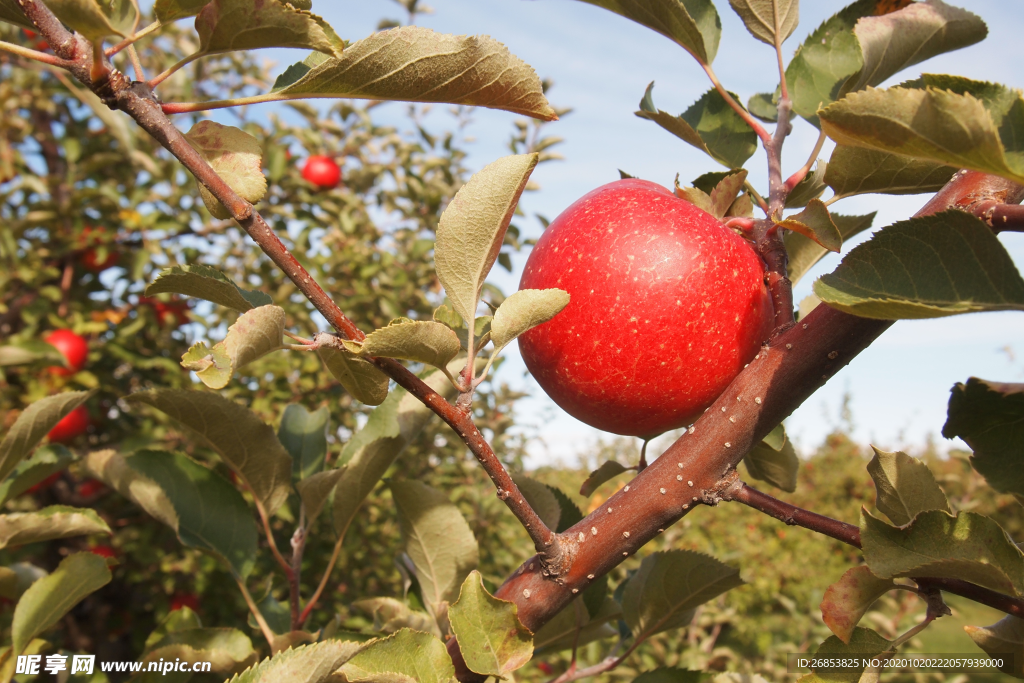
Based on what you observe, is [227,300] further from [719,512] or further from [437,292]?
[719,512]

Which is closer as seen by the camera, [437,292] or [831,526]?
[831,526]

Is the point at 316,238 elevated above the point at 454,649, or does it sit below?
above

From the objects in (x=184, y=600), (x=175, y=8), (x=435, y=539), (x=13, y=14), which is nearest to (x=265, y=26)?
(x=175, y=8)

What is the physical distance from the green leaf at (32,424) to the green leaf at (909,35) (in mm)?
1034

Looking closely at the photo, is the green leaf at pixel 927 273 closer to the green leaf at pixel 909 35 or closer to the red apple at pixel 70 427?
the green leaf at pixel 909 35

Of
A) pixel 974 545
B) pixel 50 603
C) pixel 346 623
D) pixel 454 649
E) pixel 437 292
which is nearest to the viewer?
pixel 974 545

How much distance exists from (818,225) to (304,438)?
0.84 metres

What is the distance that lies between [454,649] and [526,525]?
0.73ft

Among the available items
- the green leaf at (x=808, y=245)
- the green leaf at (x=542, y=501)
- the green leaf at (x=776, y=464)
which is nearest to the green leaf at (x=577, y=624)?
the green leaf at (x=542, y=501)

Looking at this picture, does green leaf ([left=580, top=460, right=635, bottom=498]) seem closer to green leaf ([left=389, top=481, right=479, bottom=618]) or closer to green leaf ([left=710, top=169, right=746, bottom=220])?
green leaf ([left=389, top=481, right=479, bottom=618])

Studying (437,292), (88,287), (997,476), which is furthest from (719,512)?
(997,476)

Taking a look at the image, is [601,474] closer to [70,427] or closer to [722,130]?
[722,130]

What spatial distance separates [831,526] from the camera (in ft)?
2.06

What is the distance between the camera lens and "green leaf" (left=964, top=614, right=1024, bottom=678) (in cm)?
62
